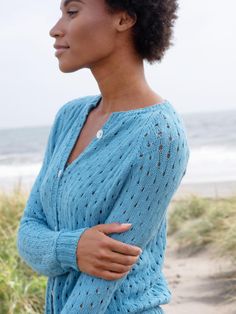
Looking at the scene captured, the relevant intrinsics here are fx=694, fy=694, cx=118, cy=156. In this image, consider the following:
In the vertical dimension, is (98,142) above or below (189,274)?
above

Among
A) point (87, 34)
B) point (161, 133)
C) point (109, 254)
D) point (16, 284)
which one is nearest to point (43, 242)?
point (109, 254)

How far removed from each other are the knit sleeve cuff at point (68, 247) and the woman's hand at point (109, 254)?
5 cm

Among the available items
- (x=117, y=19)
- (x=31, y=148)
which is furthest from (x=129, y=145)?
(x=31, y=148)

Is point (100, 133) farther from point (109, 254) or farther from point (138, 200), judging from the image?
point (109, 254)

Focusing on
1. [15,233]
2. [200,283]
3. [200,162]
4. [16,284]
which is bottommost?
[200,162]

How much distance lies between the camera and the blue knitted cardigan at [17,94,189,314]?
1.71 m

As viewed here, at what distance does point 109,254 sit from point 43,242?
23 cm

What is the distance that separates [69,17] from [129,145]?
390 millimetres

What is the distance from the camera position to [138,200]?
67.2 inches

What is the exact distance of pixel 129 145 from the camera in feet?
5.69

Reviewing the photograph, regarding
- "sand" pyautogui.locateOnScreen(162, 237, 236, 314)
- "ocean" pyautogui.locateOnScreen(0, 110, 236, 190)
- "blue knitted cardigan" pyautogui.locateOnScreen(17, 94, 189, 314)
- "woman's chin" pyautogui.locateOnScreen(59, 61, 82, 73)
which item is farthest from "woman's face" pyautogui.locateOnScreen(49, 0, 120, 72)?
"ocean" pyautogui.locateOnScreen(0, 110, 236, 190)

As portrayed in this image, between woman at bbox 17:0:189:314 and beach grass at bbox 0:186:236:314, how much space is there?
2417 millimetres

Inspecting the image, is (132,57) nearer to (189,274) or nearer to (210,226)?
(189,274)

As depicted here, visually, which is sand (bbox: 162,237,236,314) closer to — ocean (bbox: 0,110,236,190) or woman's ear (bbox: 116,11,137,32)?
woman's ear (bbox: 116,11,137,32)
